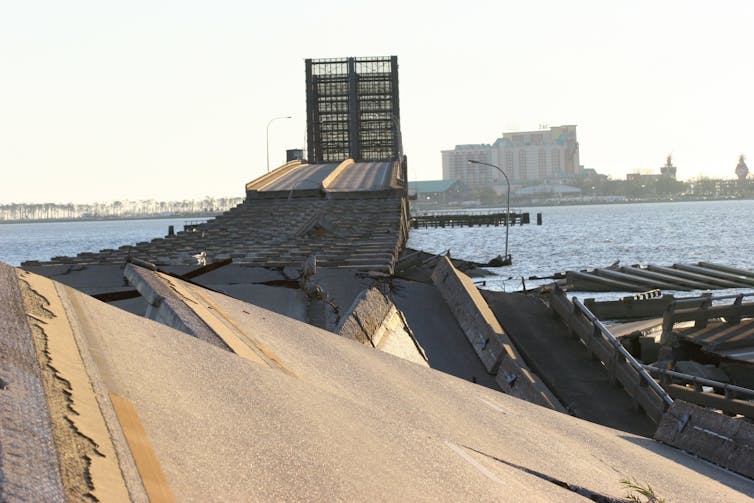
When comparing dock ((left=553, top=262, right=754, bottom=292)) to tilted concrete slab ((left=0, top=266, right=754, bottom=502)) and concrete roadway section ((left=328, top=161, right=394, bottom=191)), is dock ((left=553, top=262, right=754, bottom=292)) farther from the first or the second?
tilted concrete slab ((left=0, top=266, right=754, bottom=502))

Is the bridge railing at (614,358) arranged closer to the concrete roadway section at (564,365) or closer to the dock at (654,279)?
the concrete roadway section at (564,365)

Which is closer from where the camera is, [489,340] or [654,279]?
[489,340]

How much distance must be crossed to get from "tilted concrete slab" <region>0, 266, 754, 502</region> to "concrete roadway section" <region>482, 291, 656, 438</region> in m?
3.73

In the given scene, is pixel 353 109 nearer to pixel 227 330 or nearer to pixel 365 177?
pixel 365 177

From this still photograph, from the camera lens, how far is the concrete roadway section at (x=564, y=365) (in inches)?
473

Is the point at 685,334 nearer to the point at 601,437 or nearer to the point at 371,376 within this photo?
the point at 601,437

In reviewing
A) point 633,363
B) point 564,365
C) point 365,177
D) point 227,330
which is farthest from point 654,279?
point 227,330

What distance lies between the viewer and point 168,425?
4266 millimetres

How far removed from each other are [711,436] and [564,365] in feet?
16.2

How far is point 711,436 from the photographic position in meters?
8.44

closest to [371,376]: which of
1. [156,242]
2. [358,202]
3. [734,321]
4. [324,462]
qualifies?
[324,462]

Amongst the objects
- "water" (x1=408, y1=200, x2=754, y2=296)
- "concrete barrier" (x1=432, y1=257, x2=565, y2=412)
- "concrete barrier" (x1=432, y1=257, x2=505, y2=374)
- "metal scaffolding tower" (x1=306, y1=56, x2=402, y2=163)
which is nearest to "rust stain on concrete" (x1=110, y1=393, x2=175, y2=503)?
"concrete barrier" (x1=432, y1=257, x2=565, y2=412)

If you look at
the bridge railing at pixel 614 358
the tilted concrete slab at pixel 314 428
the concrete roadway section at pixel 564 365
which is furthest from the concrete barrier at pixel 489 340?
the tilted concrete slab at pixel 314 428

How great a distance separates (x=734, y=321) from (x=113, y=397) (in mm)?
18079
